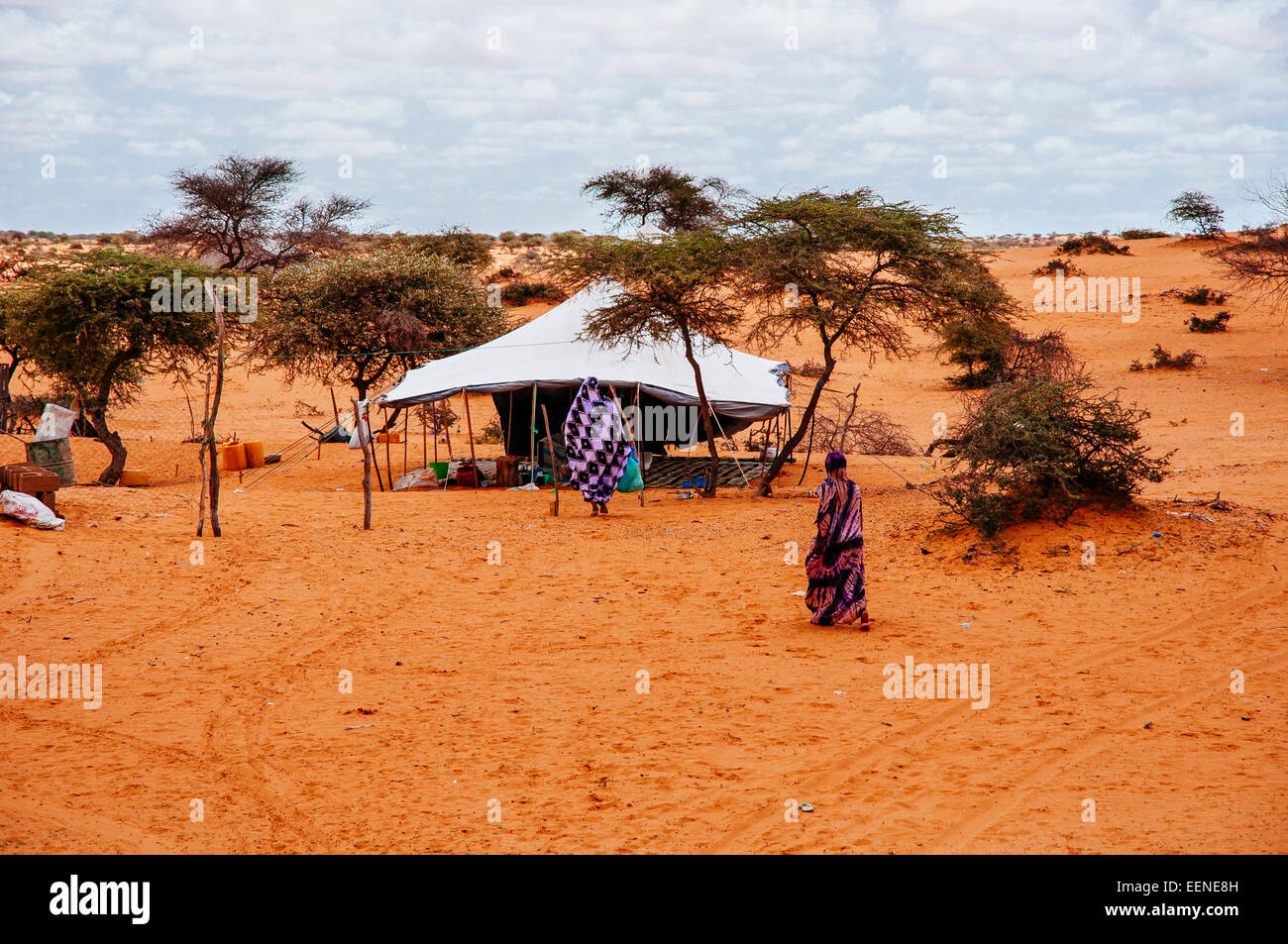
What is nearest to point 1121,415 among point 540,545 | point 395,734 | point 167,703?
point 540,545

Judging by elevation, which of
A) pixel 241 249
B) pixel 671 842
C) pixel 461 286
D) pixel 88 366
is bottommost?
pixel 671 842

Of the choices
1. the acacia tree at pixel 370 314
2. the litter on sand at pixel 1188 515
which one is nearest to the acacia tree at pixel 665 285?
the acacia tree at pixel 370 314

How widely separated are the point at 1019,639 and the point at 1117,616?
1.03 metres

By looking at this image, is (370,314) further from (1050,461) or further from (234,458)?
(1050,461)

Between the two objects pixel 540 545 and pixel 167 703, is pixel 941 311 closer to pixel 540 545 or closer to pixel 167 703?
pixel 540 545

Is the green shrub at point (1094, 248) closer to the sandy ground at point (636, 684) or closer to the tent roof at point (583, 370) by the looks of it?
the tent roof at point (583, 370)

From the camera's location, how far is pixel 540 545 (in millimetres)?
11711

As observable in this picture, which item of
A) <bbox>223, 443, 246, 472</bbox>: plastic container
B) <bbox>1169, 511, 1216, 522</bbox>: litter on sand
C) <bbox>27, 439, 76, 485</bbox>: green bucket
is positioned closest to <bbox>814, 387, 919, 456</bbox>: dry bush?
<bbox>1169, 511, 1216, 522</bbox>: litter on sand

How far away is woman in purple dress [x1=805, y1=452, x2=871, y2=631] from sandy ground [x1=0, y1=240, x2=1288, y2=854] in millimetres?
260

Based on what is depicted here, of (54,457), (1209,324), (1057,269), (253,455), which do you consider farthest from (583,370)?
(1057,269)

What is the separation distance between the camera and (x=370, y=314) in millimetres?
20281

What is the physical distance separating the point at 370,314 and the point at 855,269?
10.5 m

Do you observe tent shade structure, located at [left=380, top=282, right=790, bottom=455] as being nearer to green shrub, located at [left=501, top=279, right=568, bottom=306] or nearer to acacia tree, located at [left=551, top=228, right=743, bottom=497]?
acacia tree, located at [left=551, top=228, right=743, bottom=497]

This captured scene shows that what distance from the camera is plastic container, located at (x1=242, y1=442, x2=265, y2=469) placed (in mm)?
18859
